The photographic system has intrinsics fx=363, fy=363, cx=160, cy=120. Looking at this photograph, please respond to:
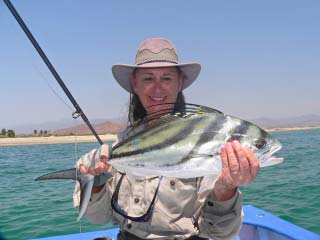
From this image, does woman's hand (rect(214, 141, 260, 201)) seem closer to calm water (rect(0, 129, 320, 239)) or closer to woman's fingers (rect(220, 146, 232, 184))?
woman's fingers (rect(220, 146, 232, 184))

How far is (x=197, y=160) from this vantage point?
2055 millimetres

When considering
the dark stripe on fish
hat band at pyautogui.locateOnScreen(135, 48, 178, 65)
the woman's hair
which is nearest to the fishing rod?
the woman's hair

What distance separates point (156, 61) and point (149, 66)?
3.5 inches

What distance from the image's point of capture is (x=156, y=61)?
2.89m

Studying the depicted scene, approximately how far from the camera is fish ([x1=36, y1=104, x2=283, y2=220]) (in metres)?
2.06

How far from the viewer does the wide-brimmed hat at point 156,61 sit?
2.90 m

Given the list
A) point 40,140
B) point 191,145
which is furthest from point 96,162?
point 40,140

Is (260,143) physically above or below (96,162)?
above

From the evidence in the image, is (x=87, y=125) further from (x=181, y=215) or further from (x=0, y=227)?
(x=0, y=227)

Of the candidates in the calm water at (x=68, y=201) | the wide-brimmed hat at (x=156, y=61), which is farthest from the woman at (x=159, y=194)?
the calm water at (x=68, y=201)

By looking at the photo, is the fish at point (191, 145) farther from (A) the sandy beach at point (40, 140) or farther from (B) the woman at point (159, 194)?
(A) the sandy beach at point (40, 140)

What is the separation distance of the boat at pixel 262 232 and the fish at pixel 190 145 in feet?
7.54

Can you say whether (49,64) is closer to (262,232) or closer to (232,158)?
(232,158)

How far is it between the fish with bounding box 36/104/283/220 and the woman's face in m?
0.57
